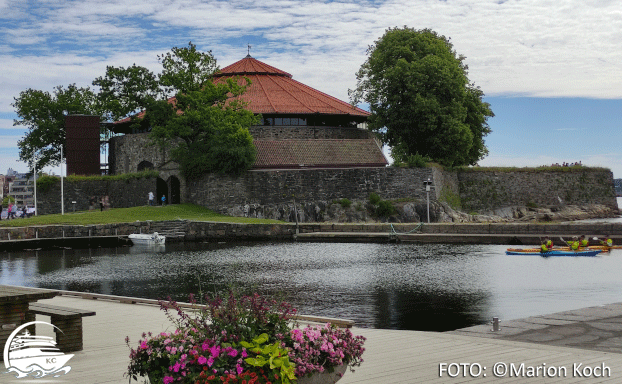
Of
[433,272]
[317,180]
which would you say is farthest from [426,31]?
[433,272]

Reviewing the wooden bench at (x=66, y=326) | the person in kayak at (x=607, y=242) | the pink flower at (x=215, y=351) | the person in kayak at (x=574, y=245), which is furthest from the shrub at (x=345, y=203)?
the pink flower at (x=215, y=351)

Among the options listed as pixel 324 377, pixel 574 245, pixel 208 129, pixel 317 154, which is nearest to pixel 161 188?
pixel 208 129

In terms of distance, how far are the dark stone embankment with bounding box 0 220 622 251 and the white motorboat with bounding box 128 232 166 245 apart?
0.82 metres

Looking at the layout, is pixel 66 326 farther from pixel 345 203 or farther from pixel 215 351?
pixel 345 203

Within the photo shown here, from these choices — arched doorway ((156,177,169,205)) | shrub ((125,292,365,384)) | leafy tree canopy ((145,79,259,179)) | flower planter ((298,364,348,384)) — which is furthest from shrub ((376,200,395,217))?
flower planter ((298,364,348,384))

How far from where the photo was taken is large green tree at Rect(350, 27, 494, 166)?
4506 centimetres

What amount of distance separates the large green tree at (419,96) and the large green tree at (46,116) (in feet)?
71.0

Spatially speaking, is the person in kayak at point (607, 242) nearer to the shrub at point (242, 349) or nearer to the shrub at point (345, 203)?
the shrub at point (345, 203)

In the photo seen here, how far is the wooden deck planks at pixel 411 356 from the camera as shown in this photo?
19.8 feet

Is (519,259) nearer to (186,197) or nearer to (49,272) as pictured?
(49,272)

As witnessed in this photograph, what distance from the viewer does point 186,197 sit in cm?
4681

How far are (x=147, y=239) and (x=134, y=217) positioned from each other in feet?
12.1

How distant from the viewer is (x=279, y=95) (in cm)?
5353

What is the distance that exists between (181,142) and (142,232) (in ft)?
36.7
